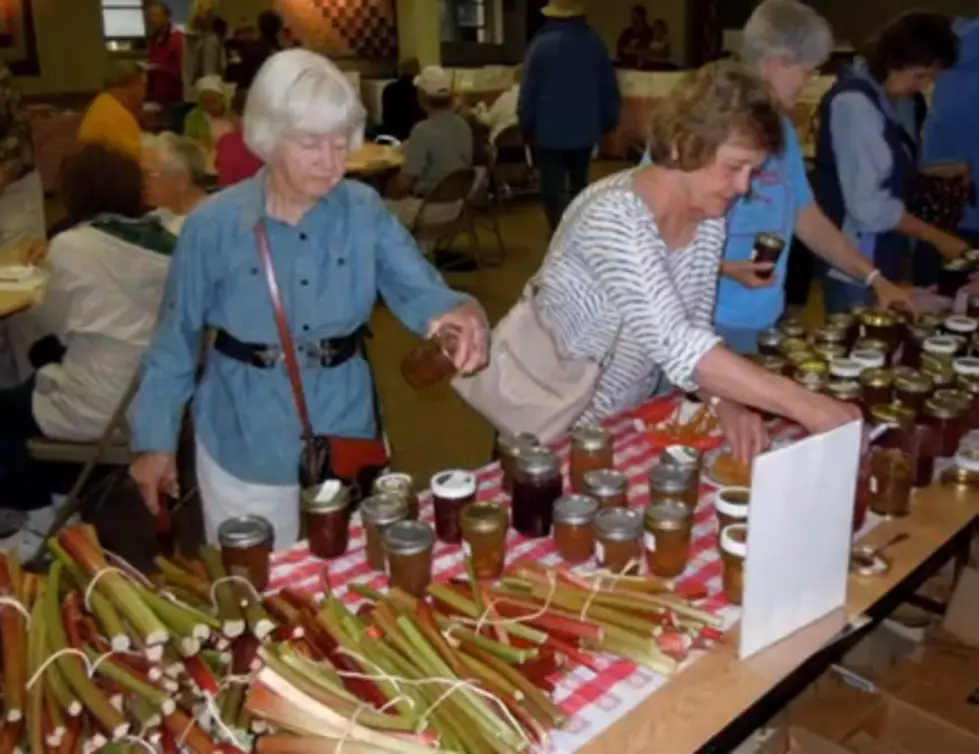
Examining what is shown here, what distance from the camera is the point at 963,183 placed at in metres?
3.92

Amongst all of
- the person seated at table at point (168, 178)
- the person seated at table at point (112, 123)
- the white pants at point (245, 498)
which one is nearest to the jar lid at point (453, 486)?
the white pants at point (245, 498)

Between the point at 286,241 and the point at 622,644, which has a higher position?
the point at 286,241

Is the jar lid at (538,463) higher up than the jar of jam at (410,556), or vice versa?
the jar lid at (538,463)

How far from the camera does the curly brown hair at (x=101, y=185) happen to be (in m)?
3.19

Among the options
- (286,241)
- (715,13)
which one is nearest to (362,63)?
(715,13)

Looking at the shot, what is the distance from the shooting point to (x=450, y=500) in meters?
1.78

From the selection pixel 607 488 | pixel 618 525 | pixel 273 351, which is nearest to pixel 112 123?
pixel 273 351

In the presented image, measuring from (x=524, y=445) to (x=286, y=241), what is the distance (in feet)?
1.91

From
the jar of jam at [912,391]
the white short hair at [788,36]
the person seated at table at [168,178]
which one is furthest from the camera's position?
the person seated at table at [168,178]

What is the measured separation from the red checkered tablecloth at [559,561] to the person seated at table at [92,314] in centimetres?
151

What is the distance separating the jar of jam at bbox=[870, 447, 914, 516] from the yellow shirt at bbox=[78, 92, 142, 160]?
4315 mm

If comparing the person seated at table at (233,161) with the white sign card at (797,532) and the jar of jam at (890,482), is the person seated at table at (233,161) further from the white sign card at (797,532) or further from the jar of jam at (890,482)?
the white sign card at (797,532)

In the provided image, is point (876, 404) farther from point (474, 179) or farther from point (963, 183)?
point (474, 179)

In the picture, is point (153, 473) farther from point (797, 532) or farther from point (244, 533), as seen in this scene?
point (797, 532)
